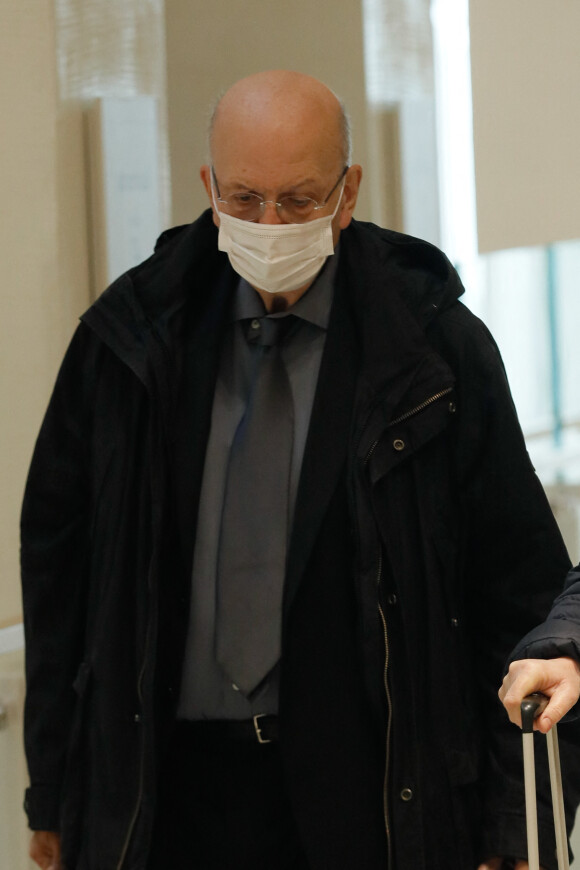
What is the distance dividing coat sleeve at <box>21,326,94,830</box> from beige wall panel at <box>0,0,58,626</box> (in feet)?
1.34

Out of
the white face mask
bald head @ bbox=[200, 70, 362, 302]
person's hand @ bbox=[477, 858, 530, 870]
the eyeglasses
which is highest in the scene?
bald head @ bbox=[200, 70, 362, 302]

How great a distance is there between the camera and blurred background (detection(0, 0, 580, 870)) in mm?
1965

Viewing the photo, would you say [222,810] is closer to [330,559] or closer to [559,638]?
[330,559]

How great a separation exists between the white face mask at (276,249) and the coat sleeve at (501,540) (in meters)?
0.23

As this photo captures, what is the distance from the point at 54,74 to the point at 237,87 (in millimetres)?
666

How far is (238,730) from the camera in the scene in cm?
152

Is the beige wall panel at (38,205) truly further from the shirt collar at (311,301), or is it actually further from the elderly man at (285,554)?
the shirt collar at (311,301)

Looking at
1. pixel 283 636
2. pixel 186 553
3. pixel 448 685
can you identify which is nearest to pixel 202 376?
pixel 186 553

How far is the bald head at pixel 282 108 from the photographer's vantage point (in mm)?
1534

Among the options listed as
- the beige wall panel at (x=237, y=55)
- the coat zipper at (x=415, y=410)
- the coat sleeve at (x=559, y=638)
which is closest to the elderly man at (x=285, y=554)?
the coat zipper at (x=415, y=410)

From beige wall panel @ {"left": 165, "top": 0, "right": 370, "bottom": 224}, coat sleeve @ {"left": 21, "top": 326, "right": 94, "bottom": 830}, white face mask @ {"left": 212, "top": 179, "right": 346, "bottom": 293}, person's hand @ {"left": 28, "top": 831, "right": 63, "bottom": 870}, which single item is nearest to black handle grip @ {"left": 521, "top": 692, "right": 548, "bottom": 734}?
white face mask @ {"left": 212, "top": 179, "right": 346, "bottom": 293}

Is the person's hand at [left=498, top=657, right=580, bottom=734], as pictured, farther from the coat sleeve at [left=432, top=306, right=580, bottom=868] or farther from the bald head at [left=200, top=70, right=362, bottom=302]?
the bald head at [left=200, top=70, right=362, bottom=302]

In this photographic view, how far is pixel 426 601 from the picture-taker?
1.49 m

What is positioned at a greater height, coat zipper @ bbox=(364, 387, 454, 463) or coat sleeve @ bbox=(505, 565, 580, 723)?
coat zipper @ bbox=(364, 387, 454, 463)
